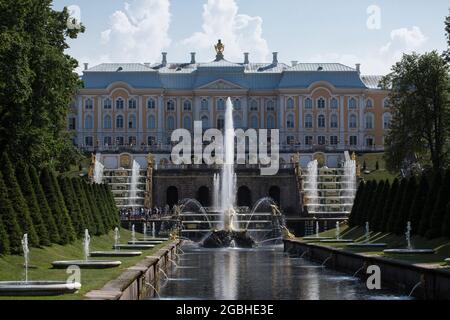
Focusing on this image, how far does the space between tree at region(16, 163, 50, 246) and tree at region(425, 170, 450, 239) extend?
11444 millimetres

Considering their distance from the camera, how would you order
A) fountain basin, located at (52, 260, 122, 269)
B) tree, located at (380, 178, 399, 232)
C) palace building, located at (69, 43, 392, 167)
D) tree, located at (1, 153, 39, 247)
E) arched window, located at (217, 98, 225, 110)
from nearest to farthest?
fountain basin, located at (52, 260, 122, 269) → tree, located at (1, 153, 39, 247) → tree, located at (380, 178, 399, 232) → palace building, located at (69, 43, 392, 167) → arched window, located at (217, 98, 225, 110)

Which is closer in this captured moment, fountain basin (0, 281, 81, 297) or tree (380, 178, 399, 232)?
fountain basin (0, 281, 81, 297)

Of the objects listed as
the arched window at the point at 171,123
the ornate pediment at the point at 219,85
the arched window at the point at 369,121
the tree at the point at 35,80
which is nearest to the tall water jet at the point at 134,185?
Answer: the arched window at the point at 171,123

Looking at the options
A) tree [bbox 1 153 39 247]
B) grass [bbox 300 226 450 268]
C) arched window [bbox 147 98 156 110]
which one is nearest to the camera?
grass [bbox 300 226 450 268]

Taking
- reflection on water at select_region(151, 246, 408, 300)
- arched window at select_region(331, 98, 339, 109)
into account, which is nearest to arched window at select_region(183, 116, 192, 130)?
arched window at select_region(331, 98, 339, 109)

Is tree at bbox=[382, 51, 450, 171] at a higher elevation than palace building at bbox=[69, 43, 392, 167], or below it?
below

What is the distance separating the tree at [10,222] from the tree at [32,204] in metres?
2.75

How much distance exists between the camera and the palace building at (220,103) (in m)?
102

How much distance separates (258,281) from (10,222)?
6565 mm

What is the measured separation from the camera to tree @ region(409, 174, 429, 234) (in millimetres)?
31891

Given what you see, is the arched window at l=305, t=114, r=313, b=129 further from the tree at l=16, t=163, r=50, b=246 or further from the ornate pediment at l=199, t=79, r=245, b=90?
the tree at l=16, t=163, r=50, b=246

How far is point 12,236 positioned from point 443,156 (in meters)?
35.0

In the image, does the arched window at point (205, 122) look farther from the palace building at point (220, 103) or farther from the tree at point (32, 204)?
the tree at point (32, 204)
